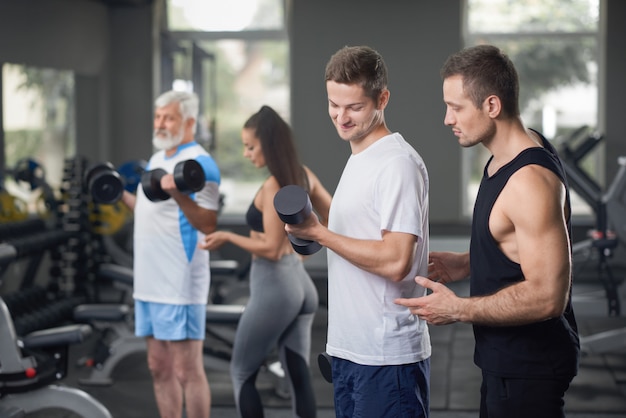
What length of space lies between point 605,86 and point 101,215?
4.08 metres

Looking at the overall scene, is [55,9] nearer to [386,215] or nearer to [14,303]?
[14,303]

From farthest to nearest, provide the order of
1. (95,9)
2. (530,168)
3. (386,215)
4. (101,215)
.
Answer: (95,9) < (101,215) < (386,215) < (530,168)

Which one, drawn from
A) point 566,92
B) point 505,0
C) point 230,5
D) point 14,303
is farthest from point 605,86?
point 14,303

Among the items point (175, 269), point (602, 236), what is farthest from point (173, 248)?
point (602, 236)

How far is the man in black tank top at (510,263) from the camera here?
4.71ft

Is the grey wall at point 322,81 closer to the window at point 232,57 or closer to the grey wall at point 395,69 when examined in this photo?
the grey wall at point 395,69

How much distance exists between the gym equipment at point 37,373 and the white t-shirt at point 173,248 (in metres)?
0.37

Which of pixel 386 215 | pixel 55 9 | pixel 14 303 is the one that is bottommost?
pixel 14 303

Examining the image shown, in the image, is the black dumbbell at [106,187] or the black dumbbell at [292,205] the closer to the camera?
the black dumbbell at [292,205]

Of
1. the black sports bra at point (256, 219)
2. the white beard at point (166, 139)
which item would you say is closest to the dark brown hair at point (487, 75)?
the black sports bra at point (256, 219)

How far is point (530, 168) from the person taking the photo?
4.77ft

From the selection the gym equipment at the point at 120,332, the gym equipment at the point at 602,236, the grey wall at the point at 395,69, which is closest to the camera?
the gym equipment at the point at 120,332

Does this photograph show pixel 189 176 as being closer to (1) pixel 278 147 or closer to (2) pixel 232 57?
(1) pixel 278 147

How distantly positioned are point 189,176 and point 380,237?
978mm
